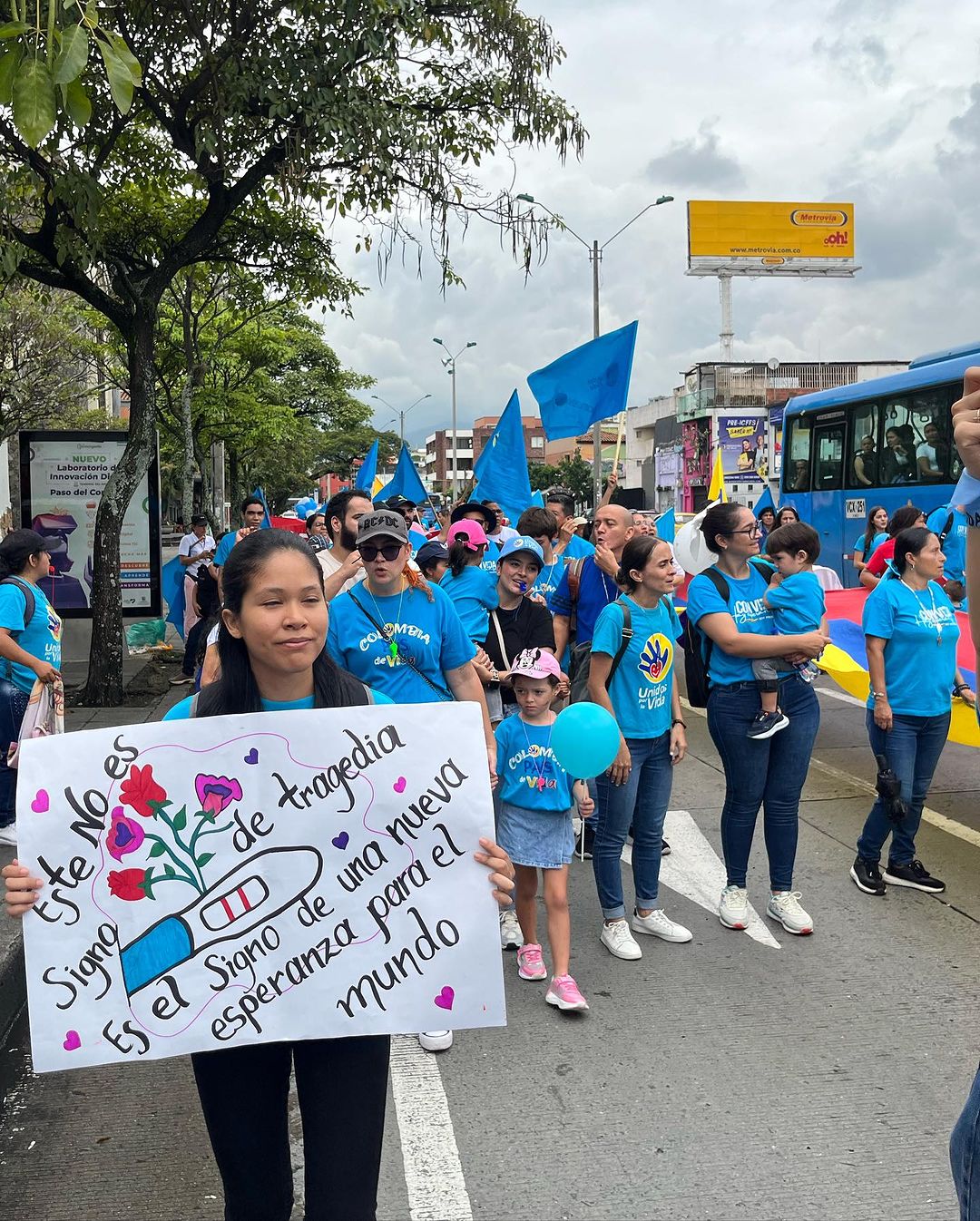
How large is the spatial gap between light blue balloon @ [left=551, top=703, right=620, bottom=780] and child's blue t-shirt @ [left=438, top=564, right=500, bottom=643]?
2.06 m

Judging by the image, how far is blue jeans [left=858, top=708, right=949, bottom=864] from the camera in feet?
17.2

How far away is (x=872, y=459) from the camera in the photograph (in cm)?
1587

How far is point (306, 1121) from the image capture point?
219cm

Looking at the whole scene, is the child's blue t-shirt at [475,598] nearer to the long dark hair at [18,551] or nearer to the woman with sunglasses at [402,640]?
the woman with sunglasses at [402,640]

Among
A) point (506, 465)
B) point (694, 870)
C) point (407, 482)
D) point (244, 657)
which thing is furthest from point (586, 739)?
point (407, 482)

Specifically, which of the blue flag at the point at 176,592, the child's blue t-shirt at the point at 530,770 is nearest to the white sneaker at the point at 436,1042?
the child's blue t-shirt at the point at 530,770

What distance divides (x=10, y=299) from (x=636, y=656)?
21.1 metres

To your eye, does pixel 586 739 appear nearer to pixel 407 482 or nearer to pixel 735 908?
pixel 735 908

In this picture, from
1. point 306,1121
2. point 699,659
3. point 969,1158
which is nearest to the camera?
point 969,1158

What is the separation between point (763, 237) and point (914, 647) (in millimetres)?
66400

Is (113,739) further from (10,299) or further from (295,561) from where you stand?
(10,299)

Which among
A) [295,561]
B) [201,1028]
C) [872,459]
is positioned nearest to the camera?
[201,1028]

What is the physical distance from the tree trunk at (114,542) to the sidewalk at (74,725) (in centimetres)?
35

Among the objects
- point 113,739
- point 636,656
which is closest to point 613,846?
point 636,656
